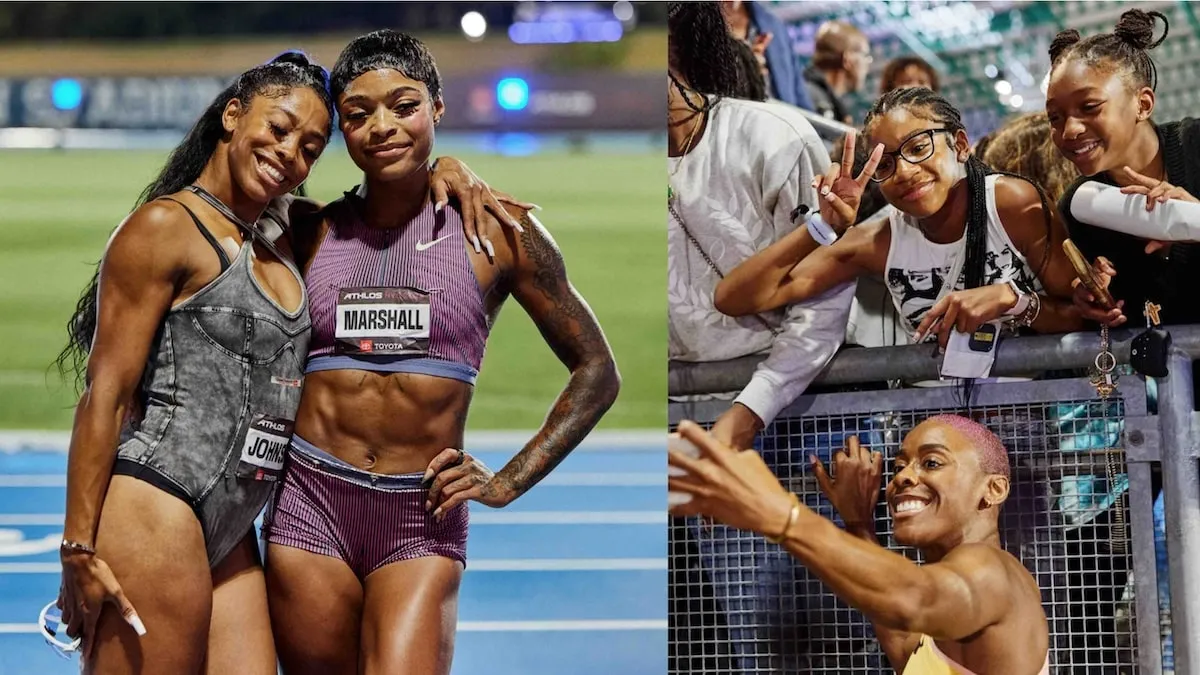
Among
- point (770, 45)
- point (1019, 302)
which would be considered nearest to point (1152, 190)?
point (1019, 302)

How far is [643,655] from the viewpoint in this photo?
17.1 ft

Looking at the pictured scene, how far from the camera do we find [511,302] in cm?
1028

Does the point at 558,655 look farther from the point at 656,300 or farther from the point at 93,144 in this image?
the point at 93,144

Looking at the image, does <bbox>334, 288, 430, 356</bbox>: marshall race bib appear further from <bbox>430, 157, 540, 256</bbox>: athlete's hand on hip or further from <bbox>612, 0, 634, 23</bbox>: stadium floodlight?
<bbox>612, 0, 634, 23</bbox>: stadium floodlight

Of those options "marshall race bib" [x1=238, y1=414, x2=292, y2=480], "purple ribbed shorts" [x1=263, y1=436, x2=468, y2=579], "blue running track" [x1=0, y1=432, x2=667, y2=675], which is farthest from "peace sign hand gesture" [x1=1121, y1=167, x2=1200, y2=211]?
"blue running track" [x1=0, y1=432, x2=667, y2=675]

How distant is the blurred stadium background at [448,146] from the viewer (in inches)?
340

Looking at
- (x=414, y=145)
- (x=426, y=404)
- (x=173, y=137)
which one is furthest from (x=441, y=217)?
(x=173, y=137)

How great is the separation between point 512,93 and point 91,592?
10254mm

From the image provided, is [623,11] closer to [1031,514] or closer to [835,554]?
[1031,514]

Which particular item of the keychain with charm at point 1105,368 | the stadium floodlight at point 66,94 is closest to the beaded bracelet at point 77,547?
the keychain with charm at point 1105,368

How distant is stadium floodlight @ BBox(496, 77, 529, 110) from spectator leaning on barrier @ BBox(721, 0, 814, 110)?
8.76 m

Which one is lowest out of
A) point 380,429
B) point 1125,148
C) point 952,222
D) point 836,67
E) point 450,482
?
point 450,482

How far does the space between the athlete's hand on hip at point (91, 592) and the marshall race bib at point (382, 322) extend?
28.8 inches

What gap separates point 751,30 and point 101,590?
2095 mm
